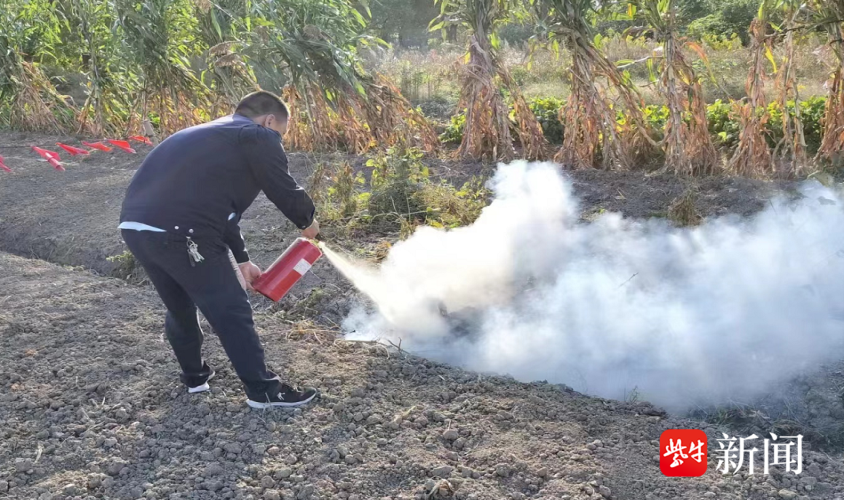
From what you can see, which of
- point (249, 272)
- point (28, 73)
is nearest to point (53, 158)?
point (28, 73)

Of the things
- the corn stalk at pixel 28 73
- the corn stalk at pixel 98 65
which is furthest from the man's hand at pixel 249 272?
the corn stalk at pixel 28 73

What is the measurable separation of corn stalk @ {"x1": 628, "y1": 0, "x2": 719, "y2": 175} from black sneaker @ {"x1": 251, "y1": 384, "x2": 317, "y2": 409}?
4338 mm

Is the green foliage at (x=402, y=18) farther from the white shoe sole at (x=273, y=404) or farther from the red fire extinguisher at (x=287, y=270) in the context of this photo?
the white shoe sole at (x=273, y=404)

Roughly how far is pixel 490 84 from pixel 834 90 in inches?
119

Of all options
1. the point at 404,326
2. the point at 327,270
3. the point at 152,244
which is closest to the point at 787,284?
the point at 404,326

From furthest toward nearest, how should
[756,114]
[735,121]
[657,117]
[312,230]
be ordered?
[657,117] < [735,121] < [756,114] < [312,230]

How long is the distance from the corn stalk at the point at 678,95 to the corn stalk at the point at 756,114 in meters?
0.28

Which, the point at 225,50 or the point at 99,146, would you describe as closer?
the point at 225,50

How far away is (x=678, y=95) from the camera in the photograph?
6445mm

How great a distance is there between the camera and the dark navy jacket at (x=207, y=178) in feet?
9.77

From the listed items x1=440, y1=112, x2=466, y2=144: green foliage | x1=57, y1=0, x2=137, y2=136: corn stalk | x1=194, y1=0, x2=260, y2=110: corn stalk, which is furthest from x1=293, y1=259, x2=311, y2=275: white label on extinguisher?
x1=57, y1=0, x2=137, y2=136: corn stalk

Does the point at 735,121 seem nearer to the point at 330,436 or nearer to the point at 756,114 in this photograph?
the point at 756,114

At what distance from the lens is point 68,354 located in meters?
3.99

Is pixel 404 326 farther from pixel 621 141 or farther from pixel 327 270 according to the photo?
pixel 621 141
